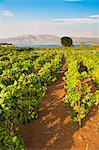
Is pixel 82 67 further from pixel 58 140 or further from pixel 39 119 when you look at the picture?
pixel 58 140

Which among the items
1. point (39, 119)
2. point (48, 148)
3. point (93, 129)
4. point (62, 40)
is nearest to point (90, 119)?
point (93, 129)

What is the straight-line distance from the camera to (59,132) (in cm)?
993

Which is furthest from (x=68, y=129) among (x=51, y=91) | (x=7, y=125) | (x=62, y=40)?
(x=62, y=40)

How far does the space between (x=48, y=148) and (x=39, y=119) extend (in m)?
2.54

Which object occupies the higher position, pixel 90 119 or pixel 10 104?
pixel 10 104

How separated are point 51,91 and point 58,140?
727 centimetres

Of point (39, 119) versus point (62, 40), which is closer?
point (39, 119)

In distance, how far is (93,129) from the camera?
33.7 feet

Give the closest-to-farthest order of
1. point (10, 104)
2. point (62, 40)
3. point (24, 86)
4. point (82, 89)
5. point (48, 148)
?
point (10, 104) → point (48, 148) → point (24, 86) → point (82, 89) → point (62, 40)

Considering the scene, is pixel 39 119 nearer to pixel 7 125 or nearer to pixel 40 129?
pixel 40 129

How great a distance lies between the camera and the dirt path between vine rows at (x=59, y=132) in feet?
29.6

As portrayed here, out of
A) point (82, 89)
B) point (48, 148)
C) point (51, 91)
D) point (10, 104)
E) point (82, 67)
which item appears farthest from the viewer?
point (82, 67)

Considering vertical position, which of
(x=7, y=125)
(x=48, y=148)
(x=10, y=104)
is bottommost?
(x=48, y=148)

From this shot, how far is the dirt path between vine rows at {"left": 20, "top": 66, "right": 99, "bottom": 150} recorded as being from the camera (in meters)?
9.01
